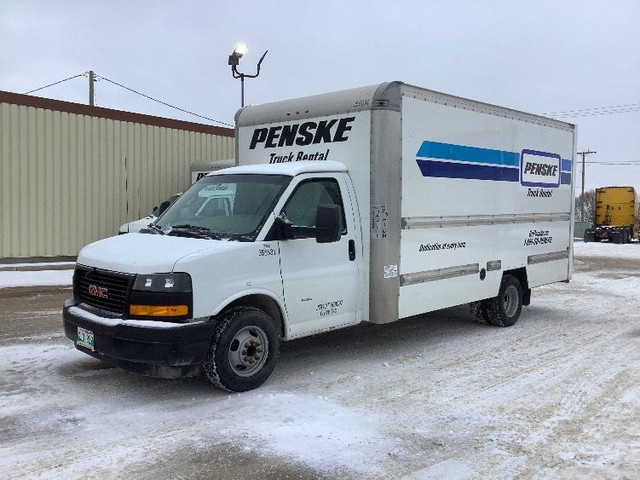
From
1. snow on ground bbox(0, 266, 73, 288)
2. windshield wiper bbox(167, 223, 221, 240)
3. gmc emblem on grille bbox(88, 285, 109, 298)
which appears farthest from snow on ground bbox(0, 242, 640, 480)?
snow on ground bbox(0, 266, 73, 288)

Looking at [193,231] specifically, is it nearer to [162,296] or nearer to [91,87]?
[162,296]

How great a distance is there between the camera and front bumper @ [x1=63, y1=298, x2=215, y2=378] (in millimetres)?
4961

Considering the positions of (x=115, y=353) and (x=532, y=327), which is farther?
(x=532, y=327)

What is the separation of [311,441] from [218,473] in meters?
0.81

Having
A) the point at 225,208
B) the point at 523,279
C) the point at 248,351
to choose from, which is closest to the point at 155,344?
the point at 248,351

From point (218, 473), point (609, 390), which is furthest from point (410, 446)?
point (609, 390)

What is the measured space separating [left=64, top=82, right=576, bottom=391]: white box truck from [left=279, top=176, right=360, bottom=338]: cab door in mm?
16

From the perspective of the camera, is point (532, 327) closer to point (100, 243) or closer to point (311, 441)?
point (311, 441)

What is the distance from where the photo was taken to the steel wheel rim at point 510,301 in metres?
8.88

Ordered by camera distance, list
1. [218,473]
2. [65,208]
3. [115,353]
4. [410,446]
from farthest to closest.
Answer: [65,208], [115,353], [410,446], [218,473]

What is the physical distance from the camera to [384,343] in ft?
25.4

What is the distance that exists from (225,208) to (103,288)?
142 cm

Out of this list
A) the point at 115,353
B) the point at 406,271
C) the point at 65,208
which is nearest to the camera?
the point at 115,353

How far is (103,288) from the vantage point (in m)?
5.38
